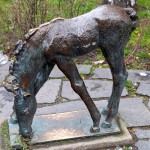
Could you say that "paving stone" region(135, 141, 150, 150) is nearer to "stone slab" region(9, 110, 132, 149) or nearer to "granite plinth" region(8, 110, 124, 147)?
"stone slab" region(9, 110, 132, 149)

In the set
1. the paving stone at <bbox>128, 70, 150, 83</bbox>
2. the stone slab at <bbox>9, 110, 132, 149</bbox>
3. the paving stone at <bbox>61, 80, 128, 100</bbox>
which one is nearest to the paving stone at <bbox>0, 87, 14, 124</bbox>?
the stone slab at <bbox>9, 110, 132, 149</bbox>

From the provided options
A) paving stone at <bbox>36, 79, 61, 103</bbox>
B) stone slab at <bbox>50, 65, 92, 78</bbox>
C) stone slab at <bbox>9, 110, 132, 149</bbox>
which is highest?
stone slab at <bbox>9, 110, 132, 149</bbox>

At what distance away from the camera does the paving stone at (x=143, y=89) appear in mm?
4730

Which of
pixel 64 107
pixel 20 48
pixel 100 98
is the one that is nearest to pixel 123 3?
pixel 100 98

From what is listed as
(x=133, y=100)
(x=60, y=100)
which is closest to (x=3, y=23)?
(x=60, y=100)

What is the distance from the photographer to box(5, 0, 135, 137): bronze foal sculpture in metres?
3.28

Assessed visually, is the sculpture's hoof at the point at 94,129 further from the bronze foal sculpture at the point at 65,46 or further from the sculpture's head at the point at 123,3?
the sculpture's head at the point at 123,3

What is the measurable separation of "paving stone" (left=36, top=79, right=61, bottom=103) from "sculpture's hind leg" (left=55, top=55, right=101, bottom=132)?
3.45 feet

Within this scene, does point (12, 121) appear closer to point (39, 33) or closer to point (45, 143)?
point (45, 143)

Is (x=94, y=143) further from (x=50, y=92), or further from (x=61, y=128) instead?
(x=50, y=92)

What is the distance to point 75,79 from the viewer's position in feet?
11.3

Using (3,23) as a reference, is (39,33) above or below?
above

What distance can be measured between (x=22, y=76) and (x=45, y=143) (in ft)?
2.36

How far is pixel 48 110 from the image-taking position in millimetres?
4391
